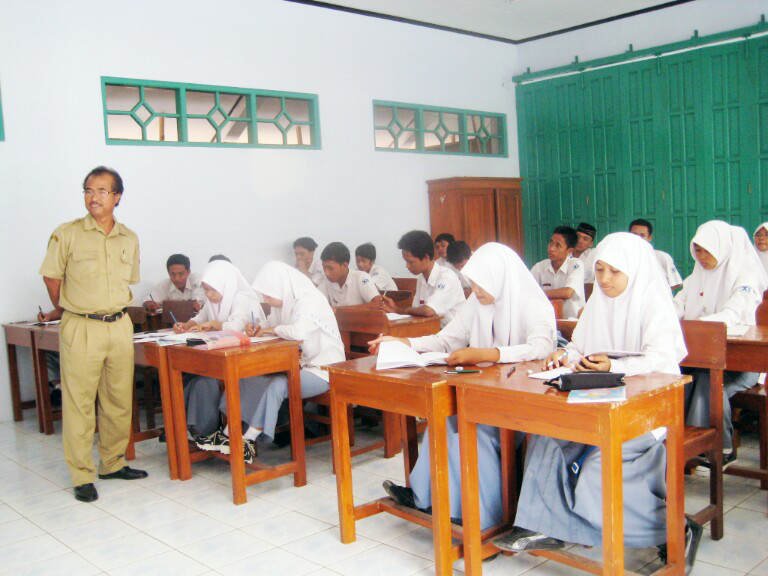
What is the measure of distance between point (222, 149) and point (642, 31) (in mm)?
4737

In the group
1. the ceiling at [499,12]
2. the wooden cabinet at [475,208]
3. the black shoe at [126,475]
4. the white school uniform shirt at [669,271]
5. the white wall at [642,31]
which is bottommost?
the black shoe at [126,475]

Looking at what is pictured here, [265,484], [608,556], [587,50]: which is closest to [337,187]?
[587,50]

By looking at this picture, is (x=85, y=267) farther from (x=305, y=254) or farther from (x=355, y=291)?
(x=305, y=254)

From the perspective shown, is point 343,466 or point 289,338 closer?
point 343,466

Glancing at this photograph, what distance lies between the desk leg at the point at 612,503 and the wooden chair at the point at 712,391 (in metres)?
0.79

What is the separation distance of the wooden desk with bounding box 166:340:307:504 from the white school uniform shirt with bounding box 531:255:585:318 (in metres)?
2.60

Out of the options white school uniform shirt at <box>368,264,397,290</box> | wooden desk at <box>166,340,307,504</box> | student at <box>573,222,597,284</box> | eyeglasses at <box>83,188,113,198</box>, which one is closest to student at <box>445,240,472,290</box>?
white school uniform shirt at <box>368,264,397,290</box>

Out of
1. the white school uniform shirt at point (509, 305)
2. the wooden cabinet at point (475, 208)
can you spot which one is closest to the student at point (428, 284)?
the white school uniform shirt at point (509, 305)

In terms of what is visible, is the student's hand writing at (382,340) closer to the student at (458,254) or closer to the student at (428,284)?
the student at (428,284)

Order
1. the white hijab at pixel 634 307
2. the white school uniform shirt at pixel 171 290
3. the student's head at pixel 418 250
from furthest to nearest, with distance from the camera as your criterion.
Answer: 1. the white school uniform shirt at pixel 171 290
2. the student's head at pixel 418 250
3. the white hijab at pixel 634 307

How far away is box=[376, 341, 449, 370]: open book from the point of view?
266 centimetres

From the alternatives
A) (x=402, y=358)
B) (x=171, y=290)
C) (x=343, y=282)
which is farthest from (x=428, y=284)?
(x=402, y=358)

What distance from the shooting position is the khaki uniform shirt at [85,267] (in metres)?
3.54

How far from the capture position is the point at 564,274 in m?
5.67
